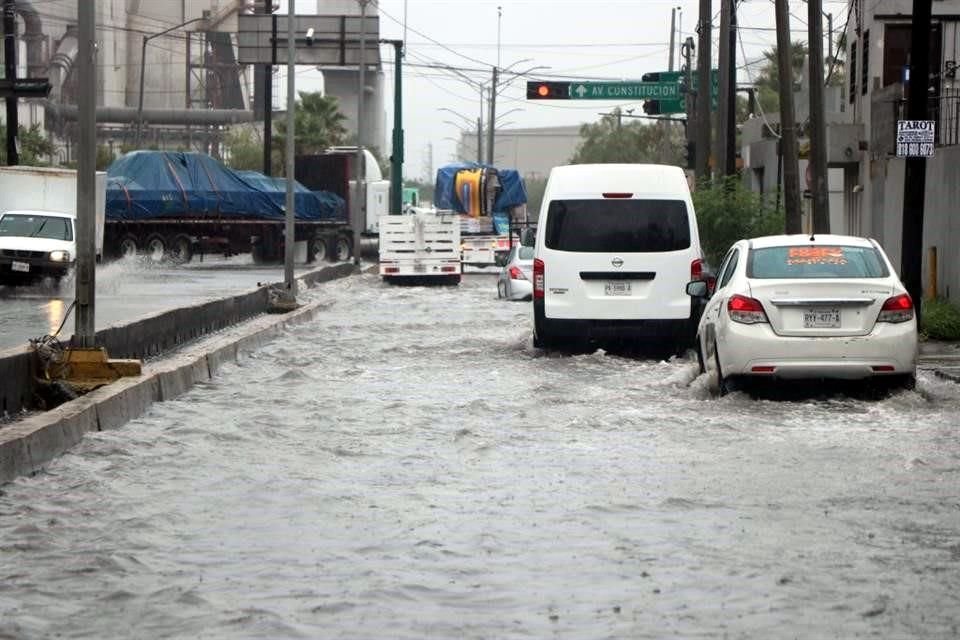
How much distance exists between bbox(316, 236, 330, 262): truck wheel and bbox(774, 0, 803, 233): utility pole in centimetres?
3193

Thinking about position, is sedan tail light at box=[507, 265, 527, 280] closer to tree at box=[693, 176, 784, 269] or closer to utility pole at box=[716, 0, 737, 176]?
tree at box=[693, 176, 784, 269]

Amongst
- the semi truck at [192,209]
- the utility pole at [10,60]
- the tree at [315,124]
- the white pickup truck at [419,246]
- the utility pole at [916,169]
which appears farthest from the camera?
the tree at [315,124]

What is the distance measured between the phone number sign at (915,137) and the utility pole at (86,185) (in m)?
9.93

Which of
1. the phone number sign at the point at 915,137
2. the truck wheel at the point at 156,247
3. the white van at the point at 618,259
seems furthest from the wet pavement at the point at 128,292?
the phone number sign at the point at 915,137

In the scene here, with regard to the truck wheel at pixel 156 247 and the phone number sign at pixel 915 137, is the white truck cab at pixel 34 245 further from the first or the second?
the phone number sign at pixel 915 137

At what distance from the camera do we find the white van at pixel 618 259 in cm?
2028

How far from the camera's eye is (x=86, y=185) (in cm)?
1480

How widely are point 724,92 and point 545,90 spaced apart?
21918mm

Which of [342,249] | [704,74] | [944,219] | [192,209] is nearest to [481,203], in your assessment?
[342,249]

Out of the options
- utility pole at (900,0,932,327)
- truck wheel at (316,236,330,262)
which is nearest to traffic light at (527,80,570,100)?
truck wheel at (316,236,330,262)

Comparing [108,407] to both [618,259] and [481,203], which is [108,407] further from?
[481,203]

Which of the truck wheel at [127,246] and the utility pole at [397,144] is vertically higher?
the utility pole at [397,144]

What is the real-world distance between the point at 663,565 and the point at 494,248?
1829 inches

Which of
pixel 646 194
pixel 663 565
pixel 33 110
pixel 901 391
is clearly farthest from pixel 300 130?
pixel 663 565
